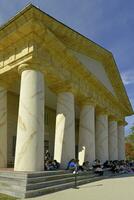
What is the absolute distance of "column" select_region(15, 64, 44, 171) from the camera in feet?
53.3

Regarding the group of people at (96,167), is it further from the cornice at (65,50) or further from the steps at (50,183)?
the cornice at (65,50)

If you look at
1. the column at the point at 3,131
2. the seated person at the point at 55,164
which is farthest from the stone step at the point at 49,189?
the column at the point at 3,131

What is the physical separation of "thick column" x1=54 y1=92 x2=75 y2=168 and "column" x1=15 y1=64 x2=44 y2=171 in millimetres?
4331

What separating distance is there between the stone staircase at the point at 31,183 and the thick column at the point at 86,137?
9021 mm

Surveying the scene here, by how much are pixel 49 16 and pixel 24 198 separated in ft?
40.0

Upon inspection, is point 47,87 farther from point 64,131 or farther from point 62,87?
point 64,131

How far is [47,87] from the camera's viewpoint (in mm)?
24344

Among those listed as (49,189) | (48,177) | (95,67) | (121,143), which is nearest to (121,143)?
(121,143)

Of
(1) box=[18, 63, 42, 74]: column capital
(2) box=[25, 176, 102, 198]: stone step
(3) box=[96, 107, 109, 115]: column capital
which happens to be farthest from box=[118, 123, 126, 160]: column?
(1) box=[18, 63, 42, 74]: column capital

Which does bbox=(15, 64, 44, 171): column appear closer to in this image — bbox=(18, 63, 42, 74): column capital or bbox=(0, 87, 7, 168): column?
bbox=(18, 63, 42, 74): column capital

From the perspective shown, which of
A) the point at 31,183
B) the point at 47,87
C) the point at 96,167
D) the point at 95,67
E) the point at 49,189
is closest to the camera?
the point at 31,183

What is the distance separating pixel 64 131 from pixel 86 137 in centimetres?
530

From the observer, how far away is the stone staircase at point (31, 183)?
12992mm

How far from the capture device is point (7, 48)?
19.8 m
